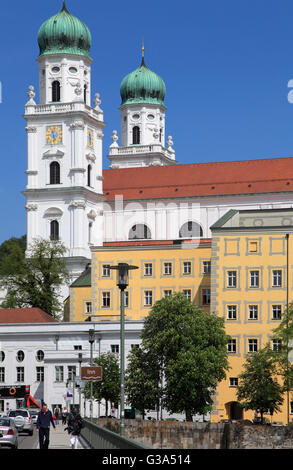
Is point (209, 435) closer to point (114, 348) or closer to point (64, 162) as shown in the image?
point (114, 348)

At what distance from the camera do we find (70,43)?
12744 centimetres

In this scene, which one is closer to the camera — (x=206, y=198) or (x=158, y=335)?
(x=158, y=335)

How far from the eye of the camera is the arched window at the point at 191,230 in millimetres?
127637

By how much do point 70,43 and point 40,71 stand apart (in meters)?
4.80

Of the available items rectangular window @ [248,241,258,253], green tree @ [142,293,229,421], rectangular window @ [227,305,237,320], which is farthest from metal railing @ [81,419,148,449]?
rectangular window @ [248,241,258,253]

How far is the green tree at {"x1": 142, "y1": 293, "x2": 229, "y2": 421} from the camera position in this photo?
6838 cm

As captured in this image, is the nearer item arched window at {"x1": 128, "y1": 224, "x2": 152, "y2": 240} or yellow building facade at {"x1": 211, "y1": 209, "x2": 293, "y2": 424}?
yellow building facade at {"x1": 211, "y1": 209, "x2": 293, "y2": 424}

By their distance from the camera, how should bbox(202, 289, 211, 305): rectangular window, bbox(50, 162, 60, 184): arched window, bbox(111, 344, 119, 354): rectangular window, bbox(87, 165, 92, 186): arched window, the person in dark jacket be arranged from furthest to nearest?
bbox(87, 165, 92, 186): arched window < bbox(50, 162, 60, 184): arched window < bbox(111, 344, 119, 354): rectangular window < bbox(202, 289, 211, 305): rectangular window < the person in dark jacket

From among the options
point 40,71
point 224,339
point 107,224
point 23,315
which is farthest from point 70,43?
point 224,339

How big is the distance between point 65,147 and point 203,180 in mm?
18567

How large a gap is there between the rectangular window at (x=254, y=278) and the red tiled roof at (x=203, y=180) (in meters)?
46.9

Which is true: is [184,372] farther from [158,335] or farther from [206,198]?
[206,198]

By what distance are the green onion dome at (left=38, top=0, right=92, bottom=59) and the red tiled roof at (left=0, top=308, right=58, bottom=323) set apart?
3891cm

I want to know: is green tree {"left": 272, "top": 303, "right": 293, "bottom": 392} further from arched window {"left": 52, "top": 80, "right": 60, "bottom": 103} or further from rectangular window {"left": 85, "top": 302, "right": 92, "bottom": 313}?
arched window {"left": 52, "top": 80, "right": 60, "bottom": 103}
